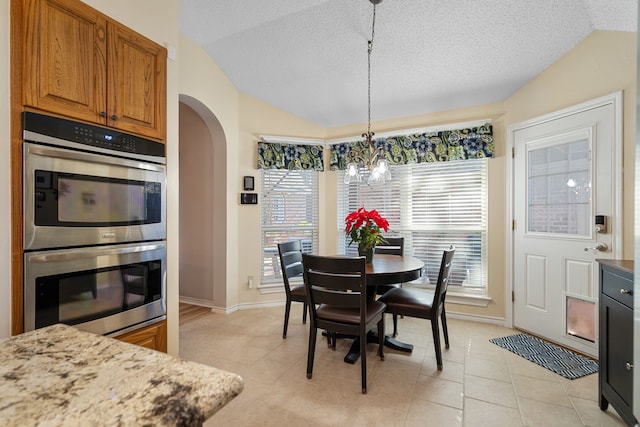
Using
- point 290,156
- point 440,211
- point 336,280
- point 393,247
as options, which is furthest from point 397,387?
point 290,156

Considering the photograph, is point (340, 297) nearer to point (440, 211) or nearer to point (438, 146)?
point (440, 211)

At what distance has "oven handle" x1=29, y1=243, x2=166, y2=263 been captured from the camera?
1.44 m

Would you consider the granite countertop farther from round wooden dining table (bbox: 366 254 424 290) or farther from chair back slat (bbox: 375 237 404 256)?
chair back slat (bbox: 375 237 404 256)

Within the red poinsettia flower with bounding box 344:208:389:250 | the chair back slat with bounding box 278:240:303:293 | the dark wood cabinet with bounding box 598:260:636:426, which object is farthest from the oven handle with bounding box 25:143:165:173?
the dark wood cabinet with bounding box 598:260:636:426

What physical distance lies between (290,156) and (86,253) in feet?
9.07

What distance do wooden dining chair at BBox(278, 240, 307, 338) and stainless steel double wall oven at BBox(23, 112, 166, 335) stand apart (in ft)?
4.00

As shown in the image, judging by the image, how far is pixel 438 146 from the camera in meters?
3.60

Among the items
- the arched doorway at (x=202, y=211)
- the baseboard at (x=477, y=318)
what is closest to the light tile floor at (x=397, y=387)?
the baseboard at (x=477, y=318)

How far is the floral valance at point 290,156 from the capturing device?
3.96m

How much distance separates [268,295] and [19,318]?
2821 millimetres

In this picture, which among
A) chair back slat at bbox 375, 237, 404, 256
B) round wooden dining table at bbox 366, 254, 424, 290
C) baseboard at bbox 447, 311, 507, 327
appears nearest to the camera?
round wooden dining table at bbox 366, 254, 424, 290

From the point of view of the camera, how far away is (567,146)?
110 inches

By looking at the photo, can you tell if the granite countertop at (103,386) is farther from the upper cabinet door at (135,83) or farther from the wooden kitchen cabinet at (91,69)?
the upper cabinet door at (135,83)

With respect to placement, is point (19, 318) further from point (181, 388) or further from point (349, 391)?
point (349, 391)
